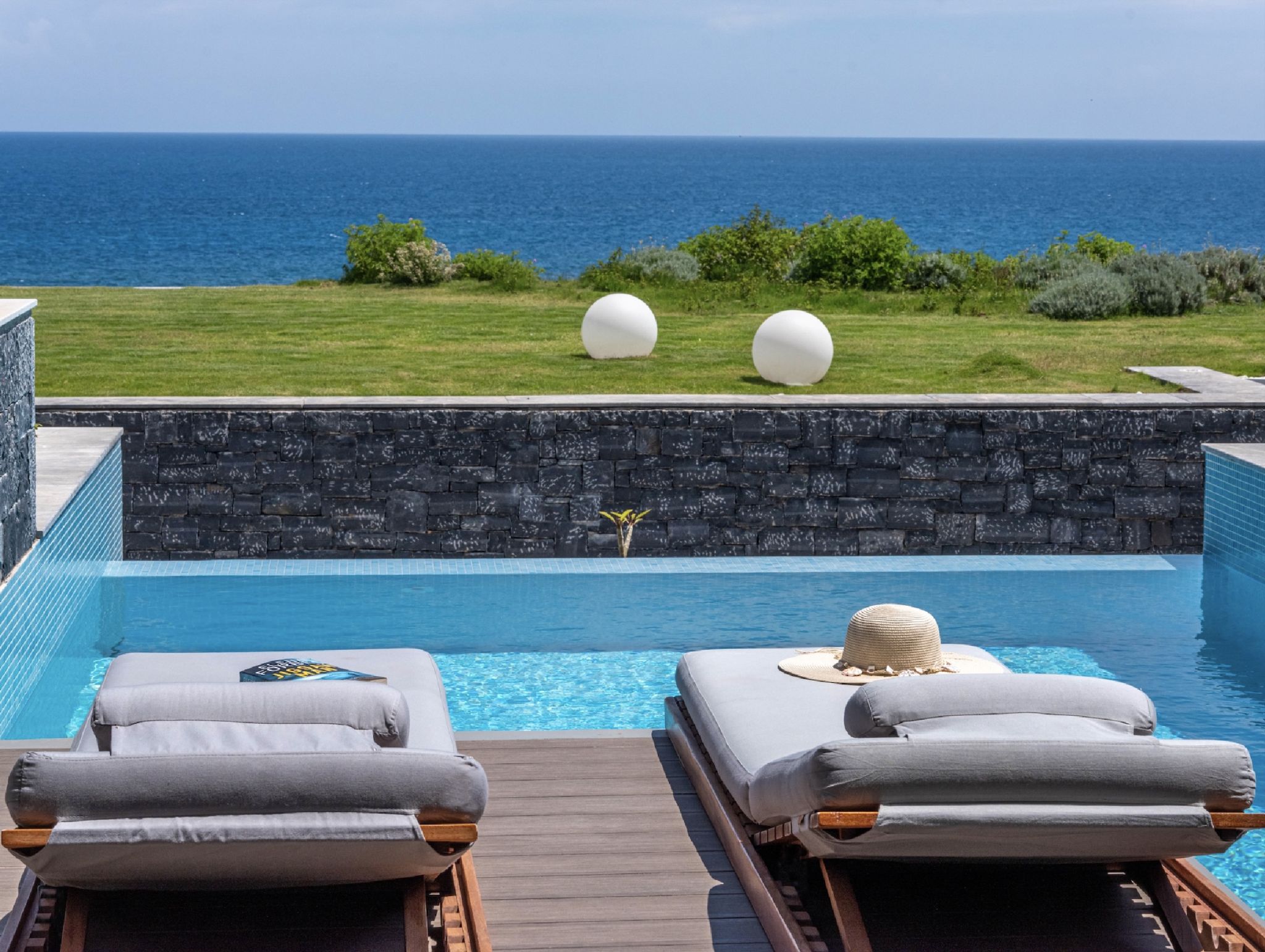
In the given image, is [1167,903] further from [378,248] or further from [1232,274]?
[378,248]

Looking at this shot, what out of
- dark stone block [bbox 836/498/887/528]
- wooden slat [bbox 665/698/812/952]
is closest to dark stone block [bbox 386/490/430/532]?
dark stone block [bbox 836/498/887/528]

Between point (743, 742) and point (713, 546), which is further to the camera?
point (713, 546)

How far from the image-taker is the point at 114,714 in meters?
3.54

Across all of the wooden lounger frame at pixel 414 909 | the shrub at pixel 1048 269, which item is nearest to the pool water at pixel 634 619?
the wooden lounger frame at pixel 414 909

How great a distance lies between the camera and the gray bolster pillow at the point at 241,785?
308cm

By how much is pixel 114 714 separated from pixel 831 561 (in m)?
6.53

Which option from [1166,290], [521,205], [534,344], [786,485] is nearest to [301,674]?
[786,485]

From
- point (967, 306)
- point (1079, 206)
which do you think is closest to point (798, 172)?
point (1079, 206)

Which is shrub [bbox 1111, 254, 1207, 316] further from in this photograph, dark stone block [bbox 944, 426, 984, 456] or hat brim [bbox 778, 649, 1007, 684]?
hat brim [bbox 778, 649, 1007, 684]

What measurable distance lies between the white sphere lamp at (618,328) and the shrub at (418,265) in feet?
22.4

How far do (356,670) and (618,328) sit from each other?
8256 mm

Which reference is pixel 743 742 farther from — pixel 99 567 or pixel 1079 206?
pixel 1079 206

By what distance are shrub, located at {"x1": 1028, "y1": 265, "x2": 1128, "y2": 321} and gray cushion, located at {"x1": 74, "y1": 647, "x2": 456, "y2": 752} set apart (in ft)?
40.7

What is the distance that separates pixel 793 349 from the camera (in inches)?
461
